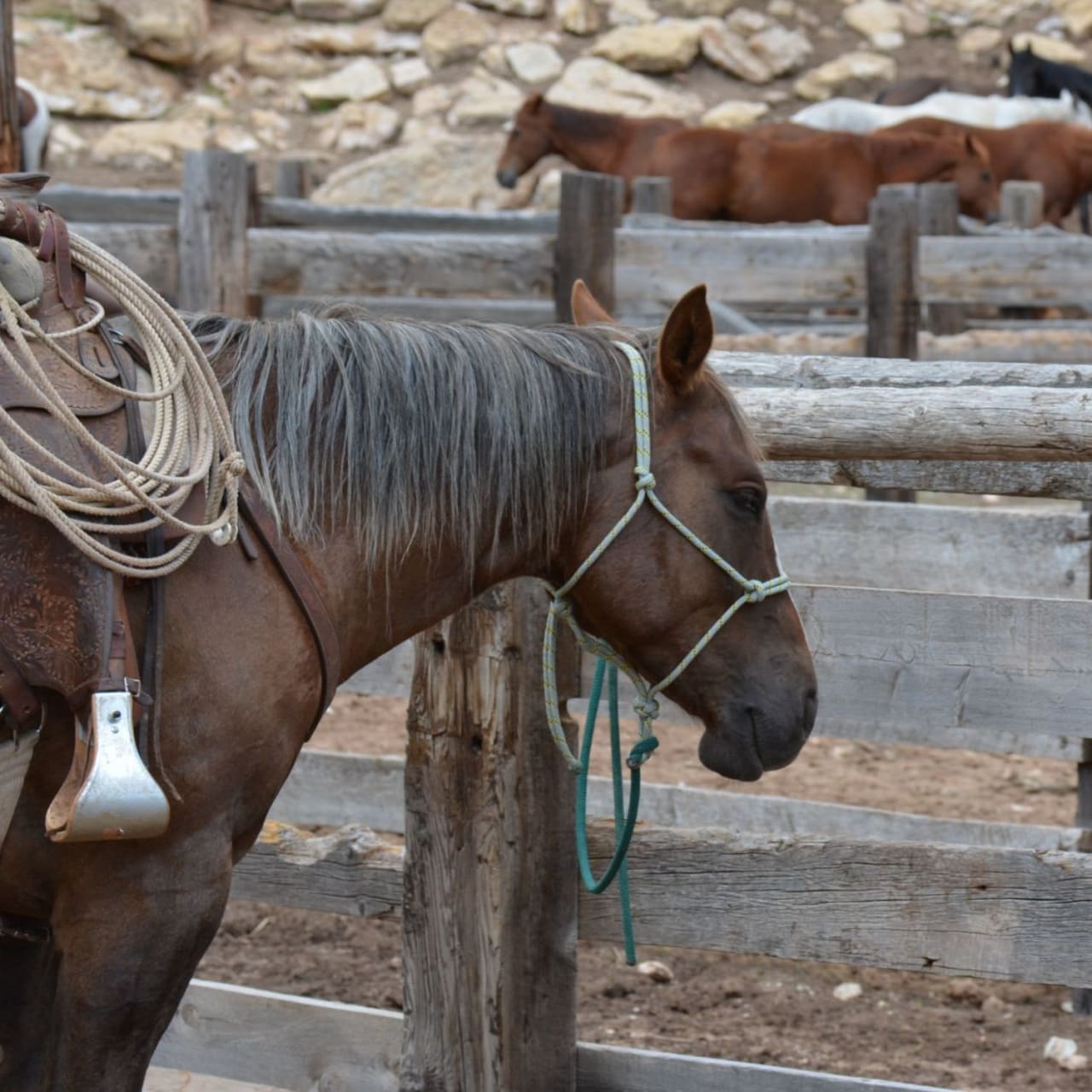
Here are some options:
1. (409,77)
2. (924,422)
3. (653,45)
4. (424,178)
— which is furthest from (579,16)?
→ (924,422)

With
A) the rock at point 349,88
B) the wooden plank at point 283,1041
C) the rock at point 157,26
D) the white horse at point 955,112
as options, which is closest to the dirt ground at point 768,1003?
the wooden plank at point 283,1041

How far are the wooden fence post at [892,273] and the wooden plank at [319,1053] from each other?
4014 millimetres

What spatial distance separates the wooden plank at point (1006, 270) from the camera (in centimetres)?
672

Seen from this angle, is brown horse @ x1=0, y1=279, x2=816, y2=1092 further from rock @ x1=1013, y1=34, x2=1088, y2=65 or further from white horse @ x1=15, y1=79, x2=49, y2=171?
rock @ x1=1013, y1=34, x2=1088, y2=65

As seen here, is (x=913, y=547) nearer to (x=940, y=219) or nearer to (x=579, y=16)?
(x=940, y=219)

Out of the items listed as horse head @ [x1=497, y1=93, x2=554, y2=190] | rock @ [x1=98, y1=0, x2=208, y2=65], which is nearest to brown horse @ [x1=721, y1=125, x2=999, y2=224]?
horse head @ [x1=497, y1=93, x2=554, y2=190]

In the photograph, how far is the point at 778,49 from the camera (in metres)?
17.6

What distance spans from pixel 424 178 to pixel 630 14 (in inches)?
164

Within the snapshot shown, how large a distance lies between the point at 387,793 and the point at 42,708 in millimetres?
2427

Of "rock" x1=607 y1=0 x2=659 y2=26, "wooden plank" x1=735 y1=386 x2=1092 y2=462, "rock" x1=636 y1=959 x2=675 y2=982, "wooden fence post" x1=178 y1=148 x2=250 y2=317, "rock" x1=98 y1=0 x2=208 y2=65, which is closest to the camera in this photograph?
"wooden plank" x1=735 y1=386 x2=1092 y2=462

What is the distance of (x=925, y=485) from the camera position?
2627 millimetres

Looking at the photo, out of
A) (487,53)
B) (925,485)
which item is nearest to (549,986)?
(925,485)

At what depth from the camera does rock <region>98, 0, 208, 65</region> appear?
1638 cm

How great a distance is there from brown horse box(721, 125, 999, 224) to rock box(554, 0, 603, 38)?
5.55m
